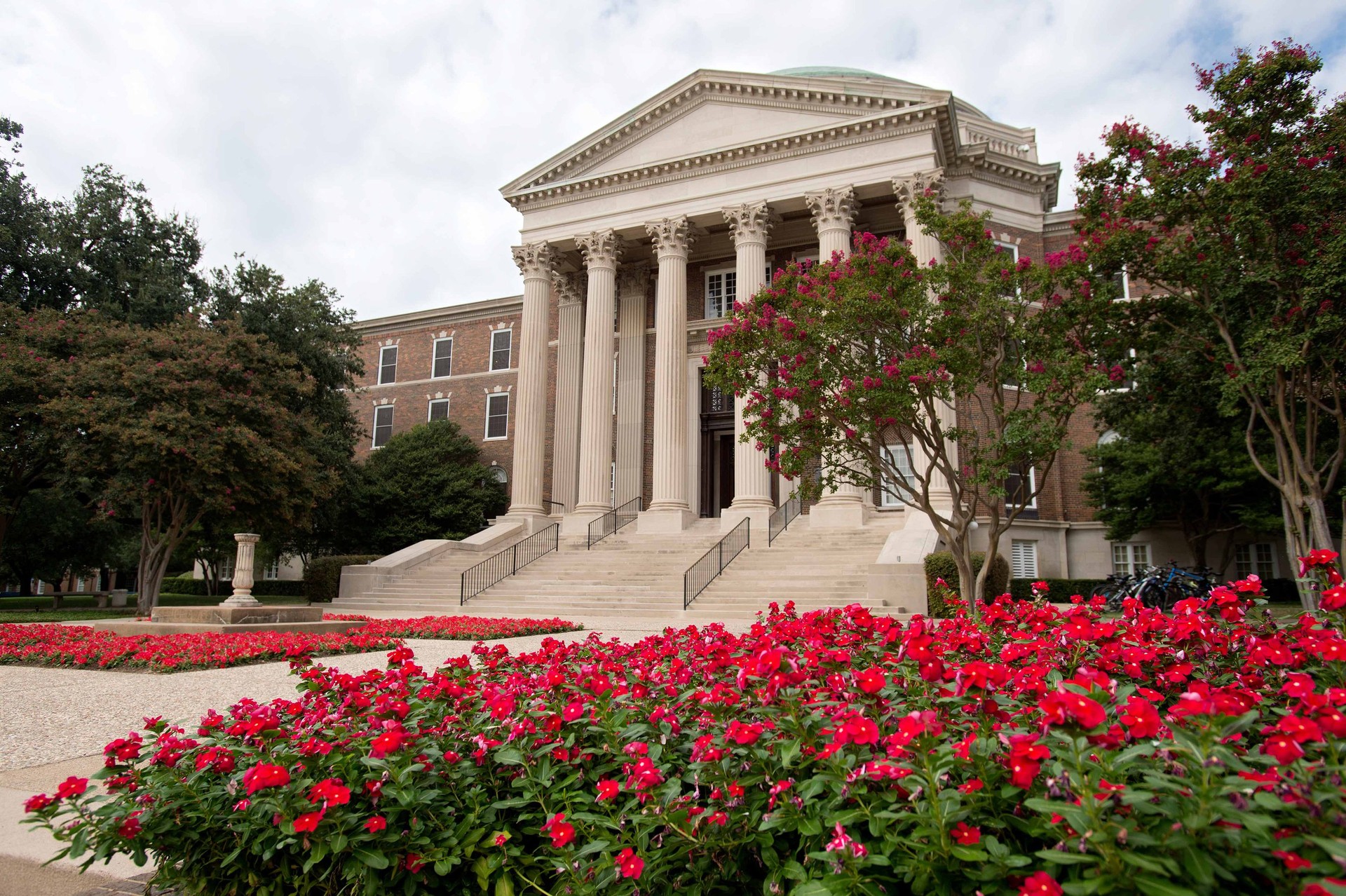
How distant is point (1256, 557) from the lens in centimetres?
3027

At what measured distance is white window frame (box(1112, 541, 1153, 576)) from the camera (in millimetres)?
31062

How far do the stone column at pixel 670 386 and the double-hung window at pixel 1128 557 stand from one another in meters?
16.4

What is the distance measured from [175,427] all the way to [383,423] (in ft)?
82.7

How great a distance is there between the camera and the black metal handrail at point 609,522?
28.4 m

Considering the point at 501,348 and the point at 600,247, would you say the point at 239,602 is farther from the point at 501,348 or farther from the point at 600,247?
the point at 501,348

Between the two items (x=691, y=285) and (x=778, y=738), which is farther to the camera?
(x=691, y=285)

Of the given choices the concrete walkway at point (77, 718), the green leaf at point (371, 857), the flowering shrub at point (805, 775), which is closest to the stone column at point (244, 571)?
the concrete walkway at point (77, 718)

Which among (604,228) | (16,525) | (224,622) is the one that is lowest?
(224,622)

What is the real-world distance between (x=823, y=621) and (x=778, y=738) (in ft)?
5.30

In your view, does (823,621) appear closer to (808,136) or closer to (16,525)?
(808,136)

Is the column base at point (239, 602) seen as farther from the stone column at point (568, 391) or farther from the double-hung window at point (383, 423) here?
the double-hung window at point (383, 423)


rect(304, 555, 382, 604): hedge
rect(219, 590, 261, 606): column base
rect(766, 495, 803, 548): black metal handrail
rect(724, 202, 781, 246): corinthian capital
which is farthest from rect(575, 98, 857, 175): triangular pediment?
rect(219, 590, 261, 606): column base

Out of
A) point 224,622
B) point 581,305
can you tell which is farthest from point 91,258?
point 224,622

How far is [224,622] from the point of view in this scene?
1436 cm
